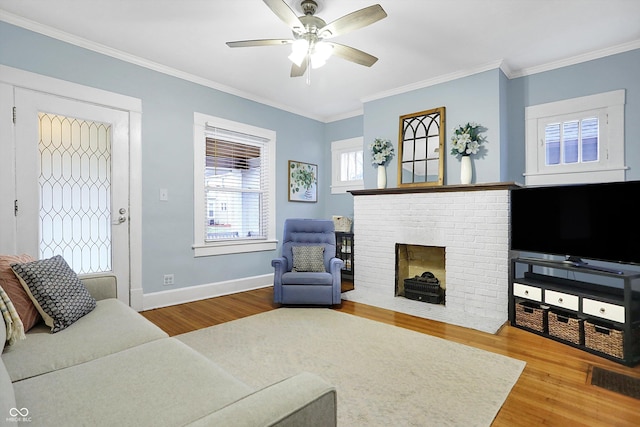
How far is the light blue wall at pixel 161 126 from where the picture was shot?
2881mm

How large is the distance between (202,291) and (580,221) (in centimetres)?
393

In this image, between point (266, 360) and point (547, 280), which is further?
point (547, 280)

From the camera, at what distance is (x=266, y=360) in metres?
2.32

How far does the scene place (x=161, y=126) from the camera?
3.62m

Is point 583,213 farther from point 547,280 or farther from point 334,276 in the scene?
point 334,276

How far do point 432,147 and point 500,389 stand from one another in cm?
276

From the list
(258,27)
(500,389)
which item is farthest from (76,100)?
(500,389)

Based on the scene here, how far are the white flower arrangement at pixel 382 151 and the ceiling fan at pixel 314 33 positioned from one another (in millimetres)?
1710

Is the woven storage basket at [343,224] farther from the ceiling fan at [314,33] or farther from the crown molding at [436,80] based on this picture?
the ceiling fan at [314,33]

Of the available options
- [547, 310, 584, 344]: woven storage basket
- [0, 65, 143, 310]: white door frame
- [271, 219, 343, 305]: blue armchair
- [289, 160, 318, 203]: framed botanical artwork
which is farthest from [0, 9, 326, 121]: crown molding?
[547, 310, 584, 344]: woven storage basket

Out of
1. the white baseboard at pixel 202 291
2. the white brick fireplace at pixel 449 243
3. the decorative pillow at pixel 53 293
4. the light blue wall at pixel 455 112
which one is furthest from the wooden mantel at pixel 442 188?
the decorative pillow at pixel 53 293

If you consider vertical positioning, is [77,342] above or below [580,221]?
below

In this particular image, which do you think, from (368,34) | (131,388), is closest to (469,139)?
(368,34)

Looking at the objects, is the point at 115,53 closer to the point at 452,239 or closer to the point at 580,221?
the point at 452,239
